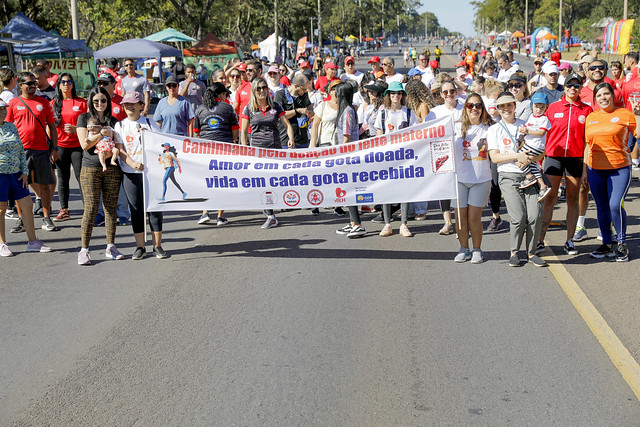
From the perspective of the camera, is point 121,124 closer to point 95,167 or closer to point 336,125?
point 95,167

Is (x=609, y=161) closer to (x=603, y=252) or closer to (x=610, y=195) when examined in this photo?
(x=610, y=195)

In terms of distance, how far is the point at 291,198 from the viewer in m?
8.45

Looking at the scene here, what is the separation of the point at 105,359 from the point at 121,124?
3591mm

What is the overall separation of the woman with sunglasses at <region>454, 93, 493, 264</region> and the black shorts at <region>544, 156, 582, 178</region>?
1.05m

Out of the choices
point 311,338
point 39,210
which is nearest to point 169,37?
point 39,210

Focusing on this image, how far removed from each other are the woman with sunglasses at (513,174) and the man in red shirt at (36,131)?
586 centimetres

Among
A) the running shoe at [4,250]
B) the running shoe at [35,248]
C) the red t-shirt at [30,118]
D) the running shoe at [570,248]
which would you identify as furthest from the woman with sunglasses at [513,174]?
the red t-shirt at [30,118]

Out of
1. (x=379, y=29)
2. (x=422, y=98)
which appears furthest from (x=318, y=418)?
(x=379, y=29)

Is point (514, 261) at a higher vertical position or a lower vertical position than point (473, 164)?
lower

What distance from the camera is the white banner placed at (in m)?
8.35

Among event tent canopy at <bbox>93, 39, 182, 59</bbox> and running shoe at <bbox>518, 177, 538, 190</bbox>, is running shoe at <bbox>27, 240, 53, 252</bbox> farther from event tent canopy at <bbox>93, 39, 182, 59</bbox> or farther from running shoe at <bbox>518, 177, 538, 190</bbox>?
event tent canopy at <bbox>93, 39, 182, 59</bbox>

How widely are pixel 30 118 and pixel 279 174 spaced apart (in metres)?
4.00

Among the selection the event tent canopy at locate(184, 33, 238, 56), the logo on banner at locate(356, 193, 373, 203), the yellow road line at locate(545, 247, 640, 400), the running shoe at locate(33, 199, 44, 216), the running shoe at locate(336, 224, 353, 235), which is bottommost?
the yellow road line at locate(545, 247, 640, 400)

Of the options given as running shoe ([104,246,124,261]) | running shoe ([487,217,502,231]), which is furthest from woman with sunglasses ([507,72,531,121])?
running shoe ([104,246,124,261])
